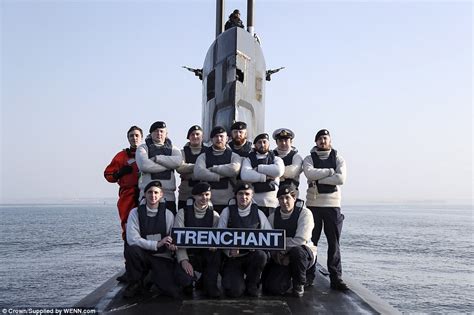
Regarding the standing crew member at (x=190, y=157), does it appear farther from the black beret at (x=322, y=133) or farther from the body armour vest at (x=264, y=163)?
the black beret at (x=322, y=133)

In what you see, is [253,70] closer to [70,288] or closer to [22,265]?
[70,288]

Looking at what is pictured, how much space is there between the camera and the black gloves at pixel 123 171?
749cm

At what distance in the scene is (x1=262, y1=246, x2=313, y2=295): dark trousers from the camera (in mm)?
6414

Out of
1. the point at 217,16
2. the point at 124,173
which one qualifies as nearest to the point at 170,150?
the point at 124,173

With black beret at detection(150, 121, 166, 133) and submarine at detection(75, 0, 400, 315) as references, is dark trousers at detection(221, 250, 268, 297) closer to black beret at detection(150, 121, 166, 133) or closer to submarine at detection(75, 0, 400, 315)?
submarine at detection(75, 0, 400, 315)

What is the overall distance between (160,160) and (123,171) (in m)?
0.95

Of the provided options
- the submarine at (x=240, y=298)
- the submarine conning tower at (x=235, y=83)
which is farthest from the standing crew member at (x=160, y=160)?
the submarine conning tower at (x=235, y=83)

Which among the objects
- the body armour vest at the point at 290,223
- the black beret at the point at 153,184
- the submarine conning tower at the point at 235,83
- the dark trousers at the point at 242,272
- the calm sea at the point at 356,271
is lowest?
the calm sea at the point at 356,271

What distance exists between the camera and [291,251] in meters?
6.46

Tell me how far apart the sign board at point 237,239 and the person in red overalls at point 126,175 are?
1.75 m

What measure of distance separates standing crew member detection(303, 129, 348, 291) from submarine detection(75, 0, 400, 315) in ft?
1.43

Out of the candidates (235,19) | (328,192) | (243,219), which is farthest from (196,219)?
(235,19)

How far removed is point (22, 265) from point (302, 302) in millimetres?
14004

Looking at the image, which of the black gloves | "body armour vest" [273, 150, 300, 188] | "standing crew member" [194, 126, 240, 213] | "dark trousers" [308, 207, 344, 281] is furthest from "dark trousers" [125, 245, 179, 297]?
"dark trousers" [308, 207, 344, 281]
